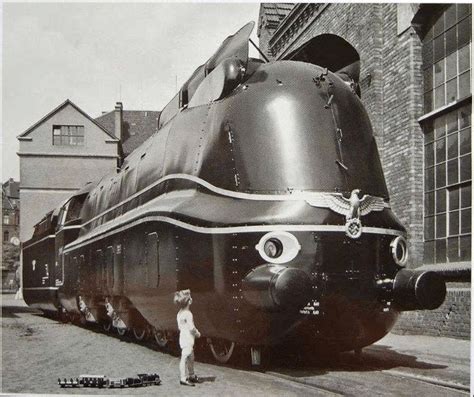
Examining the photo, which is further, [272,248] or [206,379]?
[206,379]

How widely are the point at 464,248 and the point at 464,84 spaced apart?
228cm

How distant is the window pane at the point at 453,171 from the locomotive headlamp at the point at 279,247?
448 cm

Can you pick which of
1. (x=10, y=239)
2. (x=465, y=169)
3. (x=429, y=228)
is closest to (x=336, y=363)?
(x=465, y=169)

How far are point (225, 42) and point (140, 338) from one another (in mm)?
4330

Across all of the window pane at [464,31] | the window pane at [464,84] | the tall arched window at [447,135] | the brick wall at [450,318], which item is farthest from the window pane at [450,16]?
the brick wall at [450,318]

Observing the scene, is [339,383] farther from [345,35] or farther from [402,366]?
[345,35]

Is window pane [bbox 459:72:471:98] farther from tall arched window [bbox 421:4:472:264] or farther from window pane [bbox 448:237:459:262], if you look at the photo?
window pane [bbox 448:237:459:262]

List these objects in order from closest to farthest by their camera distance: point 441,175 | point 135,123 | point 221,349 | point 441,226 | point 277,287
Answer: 1. point 277,287
2. point 221,349
3. point 441,226
4. point 441,175
5. point 135,123

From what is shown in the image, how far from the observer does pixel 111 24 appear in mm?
8570

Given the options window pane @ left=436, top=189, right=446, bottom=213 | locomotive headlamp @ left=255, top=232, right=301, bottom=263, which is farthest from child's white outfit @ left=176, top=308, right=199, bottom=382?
window pane @ left=436, top=189, right=446, bottom=213

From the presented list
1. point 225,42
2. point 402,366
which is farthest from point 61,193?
point 402,366

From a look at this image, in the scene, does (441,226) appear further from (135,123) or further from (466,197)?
(135,123)

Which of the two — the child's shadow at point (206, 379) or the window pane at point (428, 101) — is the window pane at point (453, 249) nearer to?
the window pane at point (428, 101)

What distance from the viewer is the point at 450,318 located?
995 centimetres
